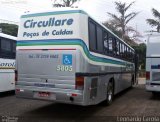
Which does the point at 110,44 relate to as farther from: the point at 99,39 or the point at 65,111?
the point at 65,111

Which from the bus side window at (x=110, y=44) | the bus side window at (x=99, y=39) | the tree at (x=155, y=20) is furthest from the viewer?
the tree at (x=155, y=20)

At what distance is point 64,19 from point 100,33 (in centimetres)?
191

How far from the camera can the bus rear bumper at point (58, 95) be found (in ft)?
29.3

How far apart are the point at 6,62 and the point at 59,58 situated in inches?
207

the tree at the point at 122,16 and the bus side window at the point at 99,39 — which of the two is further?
the tree at the point at 122,16

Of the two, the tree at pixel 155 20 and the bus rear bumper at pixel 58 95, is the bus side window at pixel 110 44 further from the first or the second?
the tree at pixel 155 20

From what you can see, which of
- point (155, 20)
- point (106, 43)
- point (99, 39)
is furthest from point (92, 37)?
point (155, 20)

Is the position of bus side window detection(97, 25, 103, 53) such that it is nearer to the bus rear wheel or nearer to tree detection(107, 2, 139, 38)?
the bus rear wheel

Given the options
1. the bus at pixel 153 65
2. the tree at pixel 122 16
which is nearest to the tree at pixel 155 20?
the tree at pixel 122 16

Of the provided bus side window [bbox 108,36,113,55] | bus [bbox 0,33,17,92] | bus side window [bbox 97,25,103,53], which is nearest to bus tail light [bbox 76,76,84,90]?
bus side window [bbox 97,25,103,53]

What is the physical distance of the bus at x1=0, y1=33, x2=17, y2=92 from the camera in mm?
13555

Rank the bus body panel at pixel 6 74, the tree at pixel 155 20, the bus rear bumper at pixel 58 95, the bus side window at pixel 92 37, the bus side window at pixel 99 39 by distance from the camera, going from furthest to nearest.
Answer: the tree at pixel 155 20
the bus body panel at pixel 6 74
the bus side window at pixel 99 39
the bus side window at pixel 92 37
the bus rear bumper at pixel 58 95

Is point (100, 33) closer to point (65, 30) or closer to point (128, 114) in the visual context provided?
point (65, 30)

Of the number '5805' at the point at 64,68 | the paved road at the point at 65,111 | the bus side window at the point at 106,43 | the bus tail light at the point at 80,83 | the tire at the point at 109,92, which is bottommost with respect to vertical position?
the paved road at the point at 65,111
